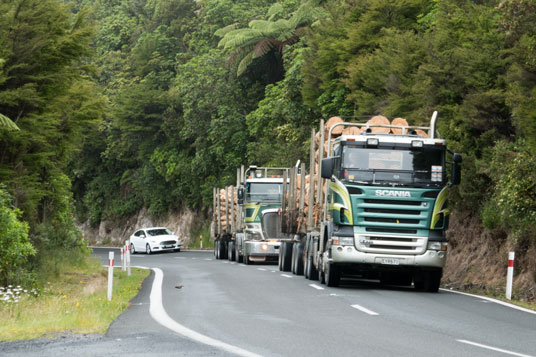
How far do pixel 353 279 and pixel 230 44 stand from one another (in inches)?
1023

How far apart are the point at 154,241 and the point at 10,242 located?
31.9m

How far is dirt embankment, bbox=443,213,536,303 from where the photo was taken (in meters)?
19.3

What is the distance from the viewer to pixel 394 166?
17.5 meters

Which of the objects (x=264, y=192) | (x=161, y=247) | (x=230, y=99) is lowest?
(x=161, y=247)

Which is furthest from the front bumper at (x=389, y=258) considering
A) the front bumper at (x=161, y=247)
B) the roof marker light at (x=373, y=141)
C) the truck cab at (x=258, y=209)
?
the front bumper at (x=161, y=247)

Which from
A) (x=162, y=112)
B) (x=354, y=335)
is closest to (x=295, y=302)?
(x=354, y=335)

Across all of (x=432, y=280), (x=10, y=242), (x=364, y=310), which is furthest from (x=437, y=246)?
(x=10, y=242)

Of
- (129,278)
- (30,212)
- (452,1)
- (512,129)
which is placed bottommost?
(129,278)

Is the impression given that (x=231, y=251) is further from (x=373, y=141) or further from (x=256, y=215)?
(x=373, y=141)

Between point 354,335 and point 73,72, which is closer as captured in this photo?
point 354,335

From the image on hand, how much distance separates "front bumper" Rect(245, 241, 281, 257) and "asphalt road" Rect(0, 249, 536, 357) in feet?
43.5

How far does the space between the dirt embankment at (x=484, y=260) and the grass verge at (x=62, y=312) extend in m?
8.26

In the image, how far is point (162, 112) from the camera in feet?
207

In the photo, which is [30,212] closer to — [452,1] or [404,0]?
[452,1]
